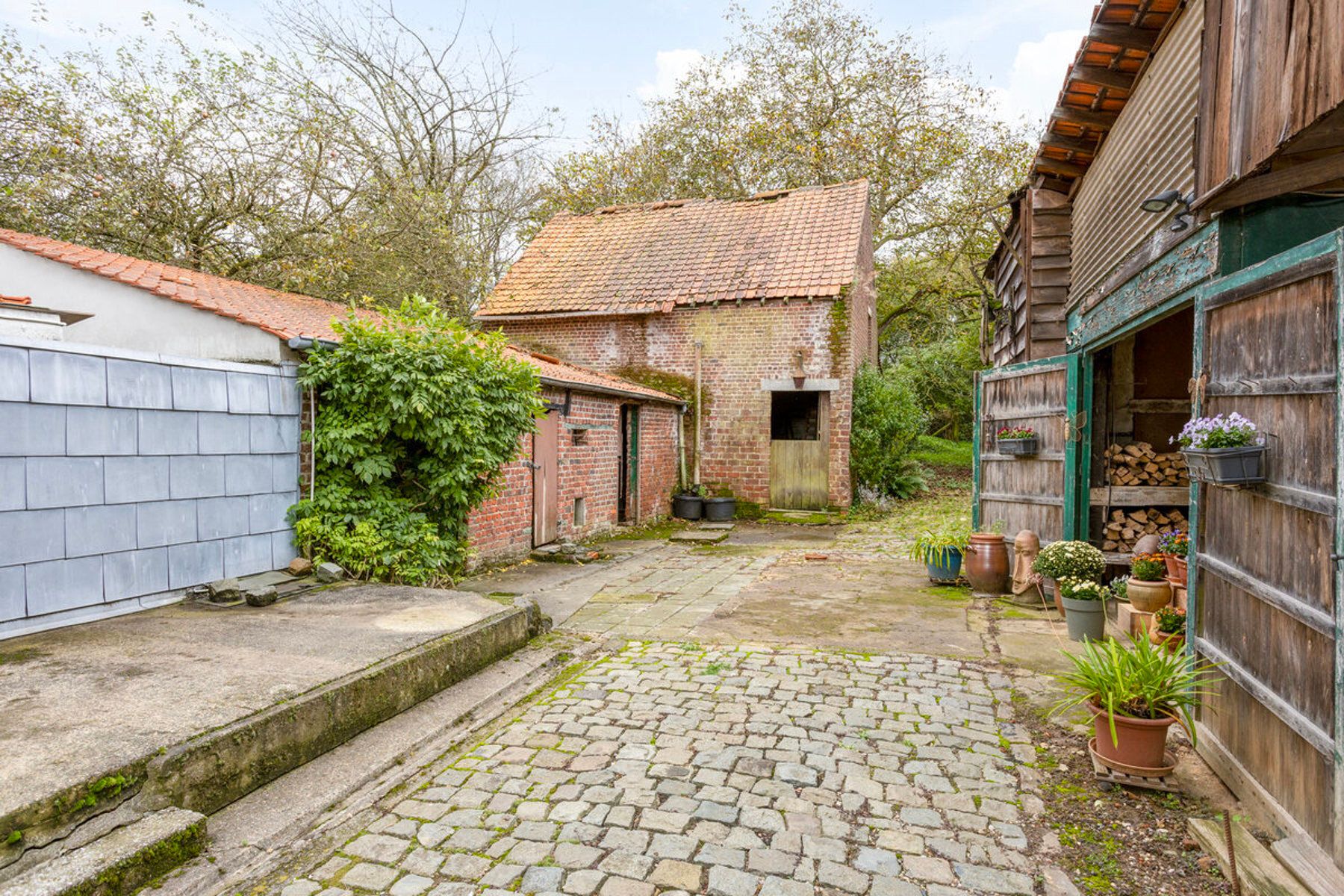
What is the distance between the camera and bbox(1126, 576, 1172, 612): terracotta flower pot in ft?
16.8

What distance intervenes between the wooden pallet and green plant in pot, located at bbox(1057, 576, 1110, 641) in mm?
2313

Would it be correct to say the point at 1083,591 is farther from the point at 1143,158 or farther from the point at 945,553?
the point at 1143,158

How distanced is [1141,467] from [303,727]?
716 centimetres

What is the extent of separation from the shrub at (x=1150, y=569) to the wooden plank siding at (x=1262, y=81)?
8.91 ft

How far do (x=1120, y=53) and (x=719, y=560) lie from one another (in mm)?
7018

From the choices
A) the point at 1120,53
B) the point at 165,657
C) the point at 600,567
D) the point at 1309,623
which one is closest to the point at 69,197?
the point at 600,567

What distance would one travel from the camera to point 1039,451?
7.27 m

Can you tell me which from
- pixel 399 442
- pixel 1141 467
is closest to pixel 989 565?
pixel 1141 467

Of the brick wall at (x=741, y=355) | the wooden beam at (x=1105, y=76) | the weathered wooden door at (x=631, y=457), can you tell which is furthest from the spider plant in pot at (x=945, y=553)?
the weathered wooden door at (x=631, y=457)

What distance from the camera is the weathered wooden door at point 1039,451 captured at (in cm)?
668

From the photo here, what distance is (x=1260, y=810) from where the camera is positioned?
9.64ft

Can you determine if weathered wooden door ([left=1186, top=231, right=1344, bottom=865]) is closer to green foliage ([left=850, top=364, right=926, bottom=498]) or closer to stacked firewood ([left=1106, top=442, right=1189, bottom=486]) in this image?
stacked firewood ([left=1106, top=442, right=1189, bottom=486])

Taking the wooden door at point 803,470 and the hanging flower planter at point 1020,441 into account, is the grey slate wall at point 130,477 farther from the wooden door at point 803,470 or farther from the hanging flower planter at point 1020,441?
the wooden door at point 803,470

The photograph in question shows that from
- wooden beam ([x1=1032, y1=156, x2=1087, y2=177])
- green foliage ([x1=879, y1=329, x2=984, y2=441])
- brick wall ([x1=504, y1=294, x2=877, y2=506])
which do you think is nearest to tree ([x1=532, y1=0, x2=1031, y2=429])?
green foliage ([x1=879, y1=329, x2=984, y2=441])
